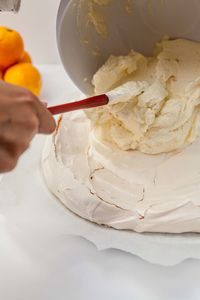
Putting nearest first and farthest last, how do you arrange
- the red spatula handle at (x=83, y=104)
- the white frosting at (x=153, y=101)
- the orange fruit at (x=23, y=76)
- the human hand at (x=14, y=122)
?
the human hand at (x=14, y=122), the red spatula handle at (x=83, y=104), the white frosting at (x=153, y=101), the orange fruit at (x=23, y=76)

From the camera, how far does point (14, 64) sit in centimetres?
96

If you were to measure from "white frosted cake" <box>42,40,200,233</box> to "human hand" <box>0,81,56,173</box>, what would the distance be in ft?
0.84

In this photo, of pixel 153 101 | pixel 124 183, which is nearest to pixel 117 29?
pixel 153 101

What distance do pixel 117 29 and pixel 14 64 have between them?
26cm

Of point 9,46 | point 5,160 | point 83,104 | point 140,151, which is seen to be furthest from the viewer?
point 9,46

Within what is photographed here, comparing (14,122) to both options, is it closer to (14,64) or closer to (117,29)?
(117,29)

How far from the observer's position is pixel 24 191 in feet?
2.52

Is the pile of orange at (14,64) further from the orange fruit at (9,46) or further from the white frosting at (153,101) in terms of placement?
the white frosting at (153,101)

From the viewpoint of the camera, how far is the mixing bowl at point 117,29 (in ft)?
2.46

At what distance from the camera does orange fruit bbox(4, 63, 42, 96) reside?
933 mm

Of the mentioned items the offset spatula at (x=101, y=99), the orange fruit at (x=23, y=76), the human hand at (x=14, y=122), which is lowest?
the orange fruit at (x=23, y=76)

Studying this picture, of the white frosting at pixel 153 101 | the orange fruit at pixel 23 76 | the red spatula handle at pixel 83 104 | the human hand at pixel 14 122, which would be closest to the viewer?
the human hand at pixel 14 122

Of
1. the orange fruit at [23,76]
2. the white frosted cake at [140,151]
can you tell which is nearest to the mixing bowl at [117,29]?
the white frosted cake at [140,151]

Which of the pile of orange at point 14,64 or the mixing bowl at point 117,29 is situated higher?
the mixing bowl at point 117,29
